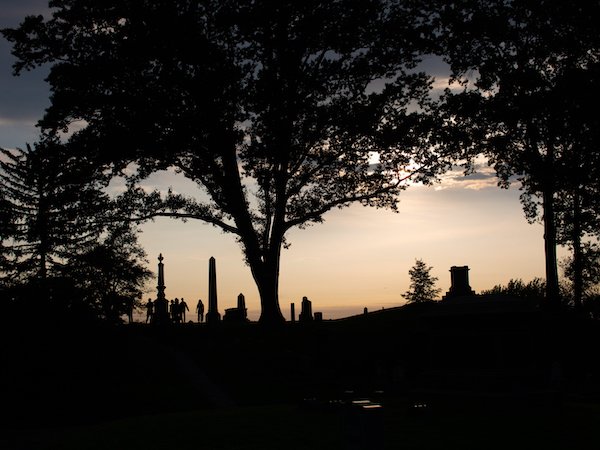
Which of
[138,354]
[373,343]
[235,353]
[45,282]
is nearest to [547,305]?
[373,343]

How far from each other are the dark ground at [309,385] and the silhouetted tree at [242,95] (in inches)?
230

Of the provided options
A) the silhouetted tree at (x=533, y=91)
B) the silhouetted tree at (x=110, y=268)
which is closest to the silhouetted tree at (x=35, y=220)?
the silhouetted tree at (x=110, y=268)

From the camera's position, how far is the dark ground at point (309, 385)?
53.6ft

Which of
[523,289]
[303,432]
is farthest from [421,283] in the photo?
[303,432]

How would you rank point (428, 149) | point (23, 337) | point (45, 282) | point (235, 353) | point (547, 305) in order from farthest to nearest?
point (428, 149), point (547, 305), point (235, 353), point (45, 282), point (23, 337)

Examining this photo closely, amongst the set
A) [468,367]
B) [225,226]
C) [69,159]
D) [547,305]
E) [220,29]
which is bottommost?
[468,367]

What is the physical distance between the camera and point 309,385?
27484 mm

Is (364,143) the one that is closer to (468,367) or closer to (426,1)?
(426,1)

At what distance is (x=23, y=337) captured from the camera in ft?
79.6

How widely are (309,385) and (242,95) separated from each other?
43.4ft

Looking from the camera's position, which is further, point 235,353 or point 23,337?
point 235,353

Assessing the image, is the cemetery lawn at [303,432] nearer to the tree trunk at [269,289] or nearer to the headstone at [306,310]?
the tree trunk at [269,289]

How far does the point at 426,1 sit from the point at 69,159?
17.5m

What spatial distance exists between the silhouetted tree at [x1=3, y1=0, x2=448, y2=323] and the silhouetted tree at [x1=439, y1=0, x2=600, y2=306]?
2044 mm
